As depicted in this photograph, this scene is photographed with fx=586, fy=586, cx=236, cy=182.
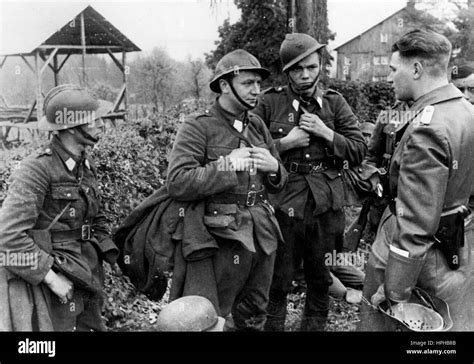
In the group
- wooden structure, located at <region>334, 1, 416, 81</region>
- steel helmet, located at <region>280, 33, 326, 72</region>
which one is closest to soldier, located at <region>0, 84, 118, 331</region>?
steel helmet, located at <region>280, 33, 326, 72</region>

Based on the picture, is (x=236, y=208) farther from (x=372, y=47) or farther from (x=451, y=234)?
(x=372, y=47)

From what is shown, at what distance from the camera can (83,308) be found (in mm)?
3688

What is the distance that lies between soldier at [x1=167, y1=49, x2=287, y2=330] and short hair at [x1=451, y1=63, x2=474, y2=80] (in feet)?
6.89

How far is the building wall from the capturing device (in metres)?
5.88

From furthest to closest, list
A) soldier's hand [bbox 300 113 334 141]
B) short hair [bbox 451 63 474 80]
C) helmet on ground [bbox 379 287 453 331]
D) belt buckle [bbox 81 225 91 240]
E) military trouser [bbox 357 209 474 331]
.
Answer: short hair [bbox 451 63 474 80] < soldier's hand [bbox 300 113 334 141] < belt buckle [bbox 81 225 91 240] < military trouser [bbox 357 209 474 331] < helmet on ground [bbox 379 287 453 331]

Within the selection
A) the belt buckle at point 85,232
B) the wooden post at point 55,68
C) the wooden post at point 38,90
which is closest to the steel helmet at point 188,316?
the belt buckle at point 85,232

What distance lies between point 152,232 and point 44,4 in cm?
207

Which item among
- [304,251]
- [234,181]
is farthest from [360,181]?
[234,181]

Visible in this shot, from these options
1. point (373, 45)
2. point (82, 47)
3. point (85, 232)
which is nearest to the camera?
point (85, 232)

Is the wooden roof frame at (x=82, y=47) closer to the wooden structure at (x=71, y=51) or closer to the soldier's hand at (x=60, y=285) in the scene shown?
the wooden structure at (x=71, y=51)

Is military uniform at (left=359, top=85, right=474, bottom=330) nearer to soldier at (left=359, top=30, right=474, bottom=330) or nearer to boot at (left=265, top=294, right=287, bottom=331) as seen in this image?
soldier at (left=359, top=30, right=474, bottom=330)

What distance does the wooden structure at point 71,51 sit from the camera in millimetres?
5469

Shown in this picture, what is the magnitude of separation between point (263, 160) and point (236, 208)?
362 mm
